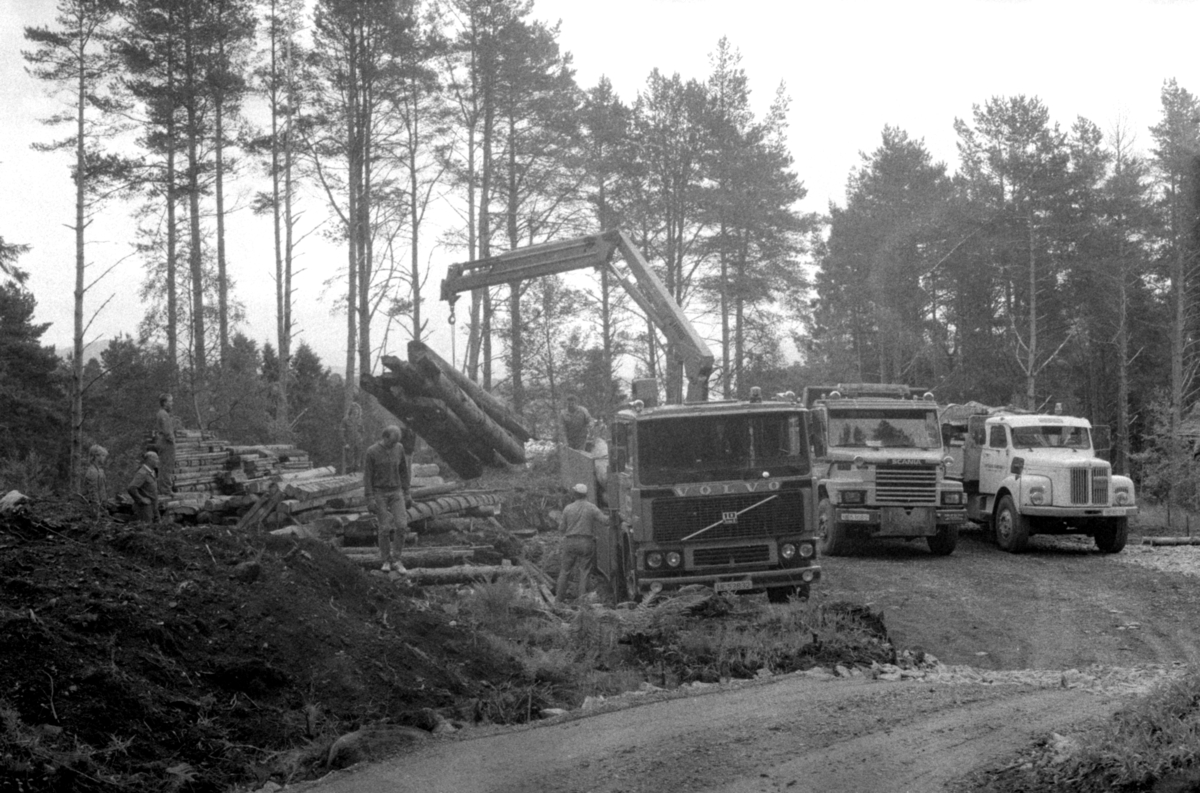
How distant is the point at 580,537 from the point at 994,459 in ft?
33.4

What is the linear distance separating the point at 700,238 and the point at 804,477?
76.8ft

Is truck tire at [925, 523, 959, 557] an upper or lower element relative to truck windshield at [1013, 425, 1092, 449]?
lower

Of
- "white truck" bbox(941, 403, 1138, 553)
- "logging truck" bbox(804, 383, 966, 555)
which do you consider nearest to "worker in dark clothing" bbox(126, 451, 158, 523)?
"logging truck" bbox(804, 383, 966, 555)

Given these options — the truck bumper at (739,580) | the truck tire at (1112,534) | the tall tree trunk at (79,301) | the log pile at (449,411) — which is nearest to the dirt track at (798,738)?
the truck bumper at (739,580)

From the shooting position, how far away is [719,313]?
36531mm

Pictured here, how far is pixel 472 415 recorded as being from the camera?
20031 mm

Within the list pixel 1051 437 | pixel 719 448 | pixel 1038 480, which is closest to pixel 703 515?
pixel 719 448

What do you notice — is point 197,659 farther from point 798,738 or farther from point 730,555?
point 730,555

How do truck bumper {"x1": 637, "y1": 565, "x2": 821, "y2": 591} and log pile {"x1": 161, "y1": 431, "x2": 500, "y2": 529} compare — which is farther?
log pile {"x1": 161, "y1": 431, "x2": 500, "y2": 529}

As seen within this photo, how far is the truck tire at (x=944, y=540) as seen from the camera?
1889 cm

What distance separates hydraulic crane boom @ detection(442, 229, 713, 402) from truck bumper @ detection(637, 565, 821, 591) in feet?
19.8

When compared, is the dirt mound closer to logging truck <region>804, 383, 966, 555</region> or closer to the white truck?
logging truck <region>804, 383, 966, 555</region>

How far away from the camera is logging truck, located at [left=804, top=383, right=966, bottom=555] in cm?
1822

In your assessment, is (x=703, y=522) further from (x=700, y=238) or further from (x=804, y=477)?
(x=700, y=238)
